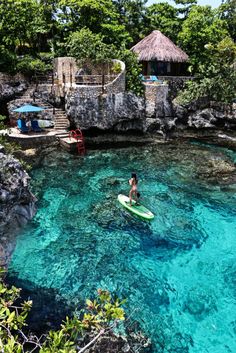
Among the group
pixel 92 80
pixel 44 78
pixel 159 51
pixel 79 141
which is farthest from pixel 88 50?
pixel 79 141

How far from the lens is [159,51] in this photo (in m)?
29.6

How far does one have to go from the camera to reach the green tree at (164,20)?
34.9 m

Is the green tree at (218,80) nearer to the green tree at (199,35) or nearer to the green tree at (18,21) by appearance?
the green tree at (199,35)

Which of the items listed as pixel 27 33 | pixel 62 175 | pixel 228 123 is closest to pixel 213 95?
pixel 228 123

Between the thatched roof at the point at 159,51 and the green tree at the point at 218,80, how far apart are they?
10.3ft

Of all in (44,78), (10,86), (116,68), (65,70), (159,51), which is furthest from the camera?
(159,51)

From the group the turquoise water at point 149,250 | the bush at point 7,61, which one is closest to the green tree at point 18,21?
the bush at point 7,61

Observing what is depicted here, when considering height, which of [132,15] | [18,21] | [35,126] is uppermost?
[132,15]

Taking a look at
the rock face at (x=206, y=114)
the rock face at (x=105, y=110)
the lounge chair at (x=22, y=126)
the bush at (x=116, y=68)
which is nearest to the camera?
the lounge chair at (x=22, y=126)

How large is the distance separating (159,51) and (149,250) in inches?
923

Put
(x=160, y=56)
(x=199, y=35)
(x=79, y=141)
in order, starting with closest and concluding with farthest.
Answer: (x=79, y=141) < (x=160, y=56) < (x=199, y=35)

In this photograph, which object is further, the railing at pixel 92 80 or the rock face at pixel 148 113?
the railing at pixel 92 80

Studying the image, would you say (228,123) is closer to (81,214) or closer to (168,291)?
(81,214)

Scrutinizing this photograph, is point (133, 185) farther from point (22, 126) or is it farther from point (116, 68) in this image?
point (116, 68)
